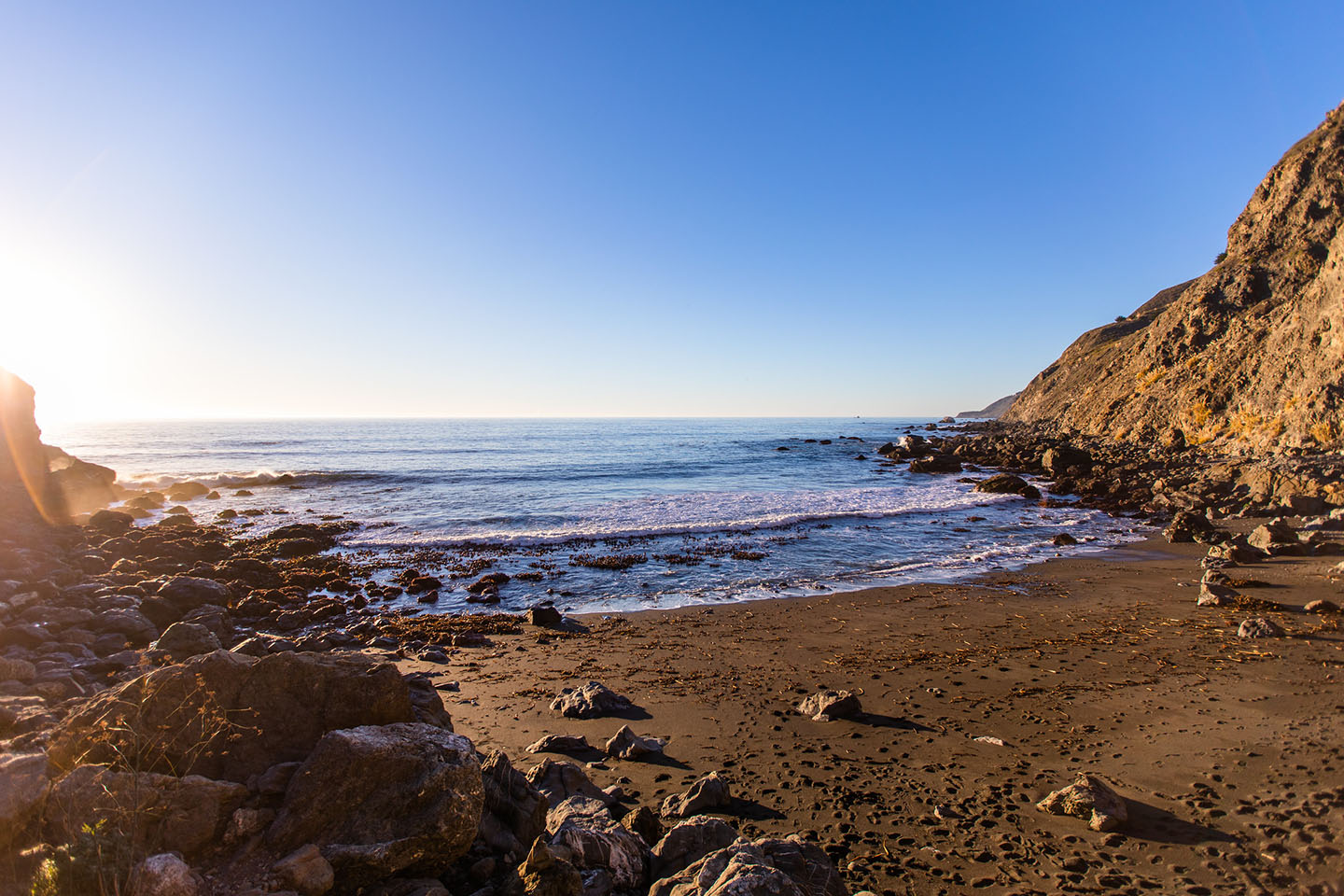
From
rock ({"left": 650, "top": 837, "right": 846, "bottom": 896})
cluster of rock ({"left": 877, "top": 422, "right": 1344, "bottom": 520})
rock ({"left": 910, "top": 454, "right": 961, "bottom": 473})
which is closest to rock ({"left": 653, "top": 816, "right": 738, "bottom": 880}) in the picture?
rock ({"left": 650, "top": 837, "right": 846, "bottom": 896})

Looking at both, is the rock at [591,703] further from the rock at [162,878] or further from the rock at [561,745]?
the rock at [162,878]

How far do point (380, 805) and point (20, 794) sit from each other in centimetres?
217

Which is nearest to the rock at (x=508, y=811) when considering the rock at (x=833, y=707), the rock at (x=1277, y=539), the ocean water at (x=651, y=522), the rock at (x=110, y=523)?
the rock at (x=833, y=707)

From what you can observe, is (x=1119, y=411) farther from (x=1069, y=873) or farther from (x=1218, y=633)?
(x=1069, y=873)

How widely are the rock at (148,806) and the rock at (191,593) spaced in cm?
1292

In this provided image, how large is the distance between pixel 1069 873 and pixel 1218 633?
9.82 metres

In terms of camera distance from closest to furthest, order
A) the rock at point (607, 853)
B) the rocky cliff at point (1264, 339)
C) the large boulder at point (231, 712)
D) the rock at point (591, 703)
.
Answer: the large boulder at point (231, 712) → the rock at point (607, 853) → the rock at point (591, 703) → the rocky cliff at point (1264, 339)

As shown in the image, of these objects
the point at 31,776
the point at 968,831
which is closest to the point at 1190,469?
the point at 968,831

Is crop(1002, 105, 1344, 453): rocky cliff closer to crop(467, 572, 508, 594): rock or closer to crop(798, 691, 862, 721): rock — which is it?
crop(798, 691, 862, 721): rock

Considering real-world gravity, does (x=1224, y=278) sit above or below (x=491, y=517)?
above

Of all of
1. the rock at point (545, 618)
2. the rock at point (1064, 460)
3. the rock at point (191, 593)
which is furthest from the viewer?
the rock at point (1064, 460)

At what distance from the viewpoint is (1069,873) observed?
16.9ft

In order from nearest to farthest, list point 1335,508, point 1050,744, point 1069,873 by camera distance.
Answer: point 1069,873, point 1050,744, point 1335,508

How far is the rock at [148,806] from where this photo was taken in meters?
3.62
